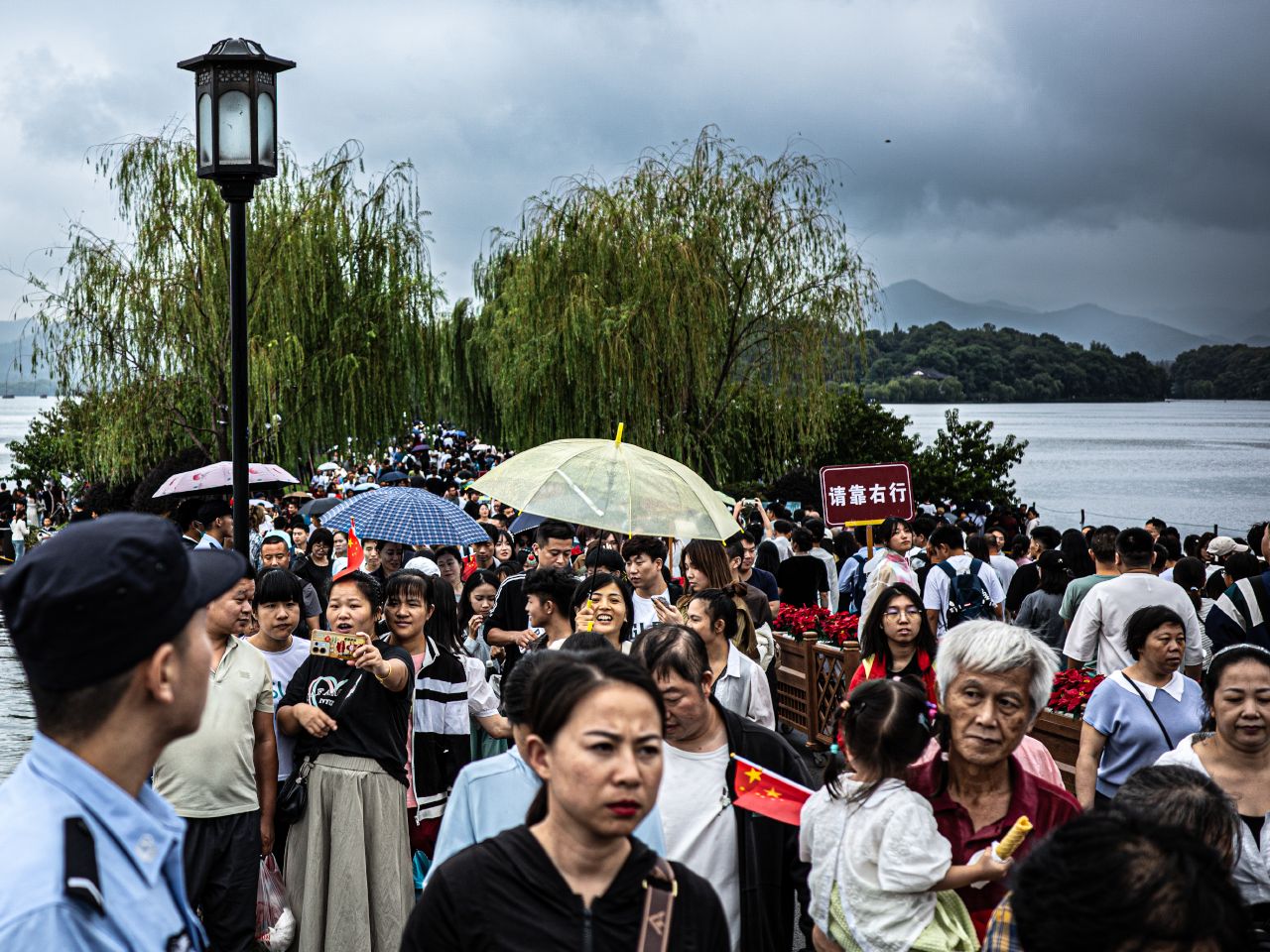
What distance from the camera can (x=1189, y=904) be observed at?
2010 millimetres

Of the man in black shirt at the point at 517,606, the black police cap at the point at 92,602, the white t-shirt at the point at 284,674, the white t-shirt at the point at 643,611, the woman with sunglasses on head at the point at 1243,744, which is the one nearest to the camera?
the black police cap at the point at 92,602

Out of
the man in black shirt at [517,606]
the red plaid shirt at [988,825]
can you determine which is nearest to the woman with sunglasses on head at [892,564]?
the man in black shirt at [517,606]

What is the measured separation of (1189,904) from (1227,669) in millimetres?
2432

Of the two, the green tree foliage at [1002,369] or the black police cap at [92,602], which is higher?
the green tree foliage at [1002,369]

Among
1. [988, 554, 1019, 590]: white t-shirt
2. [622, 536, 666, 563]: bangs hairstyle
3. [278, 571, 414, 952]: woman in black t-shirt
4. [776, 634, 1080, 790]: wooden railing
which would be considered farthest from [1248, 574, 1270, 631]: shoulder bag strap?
[988, 554, 1019, 590]: white t-shirt

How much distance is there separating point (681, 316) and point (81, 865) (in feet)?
63.0

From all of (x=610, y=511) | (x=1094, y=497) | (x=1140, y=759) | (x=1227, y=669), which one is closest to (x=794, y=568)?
(x=610, y=511)

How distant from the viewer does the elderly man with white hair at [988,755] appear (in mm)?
3674

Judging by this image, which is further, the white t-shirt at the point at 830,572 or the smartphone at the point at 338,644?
the white t-shirt at the point at 830,572

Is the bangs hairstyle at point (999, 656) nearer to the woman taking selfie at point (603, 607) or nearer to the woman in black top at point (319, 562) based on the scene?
the woman taking selfie at point (603, 607)

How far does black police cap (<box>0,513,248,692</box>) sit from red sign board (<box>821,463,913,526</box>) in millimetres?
12491

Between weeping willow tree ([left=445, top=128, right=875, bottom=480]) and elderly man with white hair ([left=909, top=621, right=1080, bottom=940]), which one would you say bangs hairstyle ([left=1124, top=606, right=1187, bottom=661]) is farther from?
weeping willow tree ([left=445, top=128, right=875, bottom=480])

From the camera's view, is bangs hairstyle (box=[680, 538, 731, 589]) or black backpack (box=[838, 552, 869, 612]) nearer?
bangs hairstyle (box=[680, 538, 731, 589])

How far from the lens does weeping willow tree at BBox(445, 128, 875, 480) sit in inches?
818
